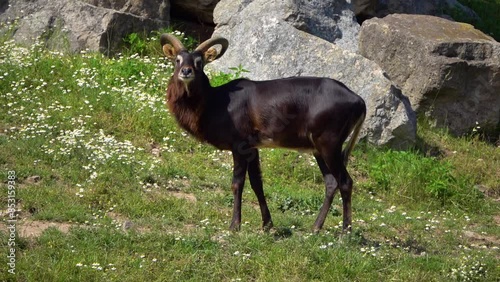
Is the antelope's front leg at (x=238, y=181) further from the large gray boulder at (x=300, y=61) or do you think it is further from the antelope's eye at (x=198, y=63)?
the large gray boulder at (x=300, y=61)

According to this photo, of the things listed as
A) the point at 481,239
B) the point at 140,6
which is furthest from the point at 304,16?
the point at 481,239

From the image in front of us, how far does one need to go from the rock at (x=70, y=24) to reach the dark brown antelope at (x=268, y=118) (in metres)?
5.64

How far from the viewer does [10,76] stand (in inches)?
588

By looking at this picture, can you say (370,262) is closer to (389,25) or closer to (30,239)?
(30,239)

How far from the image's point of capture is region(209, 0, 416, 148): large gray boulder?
48.5 feet

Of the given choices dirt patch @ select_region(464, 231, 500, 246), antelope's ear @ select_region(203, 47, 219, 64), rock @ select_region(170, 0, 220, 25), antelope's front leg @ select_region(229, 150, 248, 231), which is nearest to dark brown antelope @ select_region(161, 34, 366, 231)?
antelope's front leg @ select_region(229, 150, 248, 231)

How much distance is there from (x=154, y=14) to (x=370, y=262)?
8.94 meters

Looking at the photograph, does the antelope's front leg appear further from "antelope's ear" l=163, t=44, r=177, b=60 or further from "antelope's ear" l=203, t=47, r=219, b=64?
"antelope's ear" l=163, t=44, r=177, b=60

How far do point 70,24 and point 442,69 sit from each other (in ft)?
21.9

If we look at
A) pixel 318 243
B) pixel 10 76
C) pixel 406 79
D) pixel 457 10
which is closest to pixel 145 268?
pixel 318 243

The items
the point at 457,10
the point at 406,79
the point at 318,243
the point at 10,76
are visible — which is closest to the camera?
the point at 318,243

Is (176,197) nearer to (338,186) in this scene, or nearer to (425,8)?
(338,186)

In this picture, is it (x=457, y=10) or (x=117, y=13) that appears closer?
(x=117, y=13)

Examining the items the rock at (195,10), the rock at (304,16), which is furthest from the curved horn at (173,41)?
the rock at (195,10)
